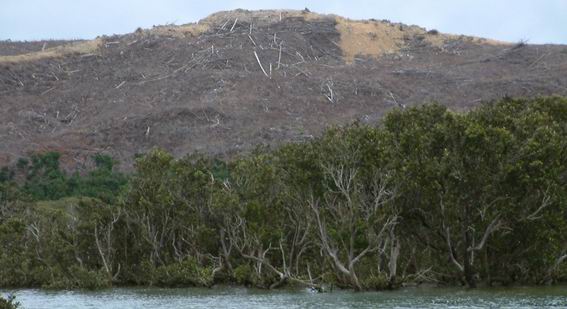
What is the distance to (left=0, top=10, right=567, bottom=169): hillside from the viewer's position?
112375 millimetres

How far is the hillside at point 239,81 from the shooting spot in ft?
369

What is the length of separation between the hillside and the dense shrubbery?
145 ft

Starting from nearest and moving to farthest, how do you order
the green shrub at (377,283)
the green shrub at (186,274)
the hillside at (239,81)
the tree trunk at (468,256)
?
the tree trunk at (468,256)
the green shrub at (377,283)
the green shrub at (186,274)
the hillside at (239,81)

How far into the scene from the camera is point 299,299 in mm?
43969

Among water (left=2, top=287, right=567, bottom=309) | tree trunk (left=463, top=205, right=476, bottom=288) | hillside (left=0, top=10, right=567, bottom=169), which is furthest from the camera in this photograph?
hillside (left=0, top=10, right=567, bottom=169)

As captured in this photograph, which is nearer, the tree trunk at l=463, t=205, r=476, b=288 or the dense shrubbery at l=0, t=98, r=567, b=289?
the dense shrubbery at l=0, t=98, r=567, b=289

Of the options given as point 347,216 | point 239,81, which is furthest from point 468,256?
point 239,81

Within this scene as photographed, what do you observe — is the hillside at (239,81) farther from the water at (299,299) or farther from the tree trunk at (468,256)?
the tree trunk at (468,256)

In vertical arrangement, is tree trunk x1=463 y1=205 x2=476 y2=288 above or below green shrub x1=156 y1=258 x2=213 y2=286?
above

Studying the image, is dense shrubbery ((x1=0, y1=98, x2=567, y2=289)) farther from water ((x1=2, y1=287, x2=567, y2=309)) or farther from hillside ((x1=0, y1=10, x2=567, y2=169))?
hillside ((x1=0, y1=10, x2=567, y2=169))

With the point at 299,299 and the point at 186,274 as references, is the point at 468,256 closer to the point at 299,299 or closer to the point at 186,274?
the point at 299,299

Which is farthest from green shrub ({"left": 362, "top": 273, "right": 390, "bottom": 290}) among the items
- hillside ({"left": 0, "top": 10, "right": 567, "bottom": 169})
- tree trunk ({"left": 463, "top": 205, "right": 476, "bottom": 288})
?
hillside ({"left": 0, "top": 10, "right": 567, "bottom": 169})

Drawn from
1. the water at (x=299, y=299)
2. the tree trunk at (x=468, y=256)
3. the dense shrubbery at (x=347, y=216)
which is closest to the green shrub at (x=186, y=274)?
the dense shrubbery at (x=347, y=216)

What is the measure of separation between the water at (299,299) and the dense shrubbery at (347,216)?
151cm
